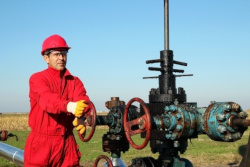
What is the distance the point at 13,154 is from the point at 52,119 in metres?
3.41

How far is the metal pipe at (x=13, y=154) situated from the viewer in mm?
6136

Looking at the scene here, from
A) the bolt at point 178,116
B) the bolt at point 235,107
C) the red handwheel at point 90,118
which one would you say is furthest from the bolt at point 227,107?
the red handwheel at point 90,118

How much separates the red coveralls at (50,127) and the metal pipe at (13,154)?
2.89 meters

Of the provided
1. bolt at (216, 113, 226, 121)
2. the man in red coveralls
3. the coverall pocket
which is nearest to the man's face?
the man in red coveralls

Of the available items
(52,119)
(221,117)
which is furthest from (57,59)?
(221,117)

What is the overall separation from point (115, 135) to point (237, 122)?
2.08m

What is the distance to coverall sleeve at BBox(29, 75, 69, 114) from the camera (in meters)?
2.96

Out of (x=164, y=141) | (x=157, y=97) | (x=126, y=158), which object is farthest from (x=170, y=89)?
(x=126, y=158)

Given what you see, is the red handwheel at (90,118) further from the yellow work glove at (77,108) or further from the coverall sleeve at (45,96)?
the coverall sleeve at (45,96)

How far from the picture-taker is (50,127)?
327 cm

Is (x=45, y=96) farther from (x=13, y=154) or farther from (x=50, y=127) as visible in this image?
(x=13, y=154)

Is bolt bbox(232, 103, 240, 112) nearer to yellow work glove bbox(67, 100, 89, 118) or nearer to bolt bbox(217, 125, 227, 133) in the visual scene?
bolt bbox(217, 125, 227, 133)

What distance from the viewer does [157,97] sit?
4133mm

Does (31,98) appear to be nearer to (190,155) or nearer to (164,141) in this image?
(164,141)
